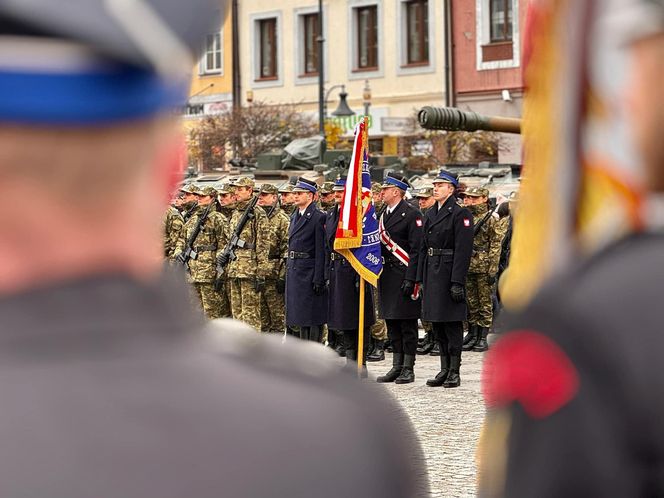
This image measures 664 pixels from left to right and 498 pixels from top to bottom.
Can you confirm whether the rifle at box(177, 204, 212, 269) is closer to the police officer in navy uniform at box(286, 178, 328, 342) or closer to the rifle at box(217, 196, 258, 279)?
the rifle at box(217, 196, 258, 279)

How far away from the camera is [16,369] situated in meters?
1.23

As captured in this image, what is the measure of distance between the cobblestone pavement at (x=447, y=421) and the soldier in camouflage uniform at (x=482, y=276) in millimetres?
1269

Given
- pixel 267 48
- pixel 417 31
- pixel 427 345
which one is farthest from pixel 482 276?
pixel 267 48

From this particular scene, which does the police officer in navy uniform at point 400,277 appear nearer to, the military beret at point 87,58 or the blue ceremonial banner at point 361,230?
the blue ceremonial banner at point 361,230

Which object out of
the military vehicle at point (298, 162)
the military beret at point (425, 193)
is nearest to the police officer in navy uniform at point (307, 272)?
the military beret at point (425, 193)

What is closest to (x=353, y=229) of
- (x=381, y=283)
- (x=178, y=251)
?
(x=381, y=283)

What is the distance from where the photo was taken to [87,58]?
1.21 metres

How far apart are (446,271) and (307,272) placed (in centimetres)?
214

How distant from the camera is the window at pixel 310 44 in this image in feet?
143

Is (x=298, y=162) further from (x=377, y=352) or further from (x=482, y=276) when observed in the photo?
(x=377, y=352)

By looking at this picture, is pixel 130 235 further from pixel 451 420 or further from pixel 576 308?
pixel 451 420

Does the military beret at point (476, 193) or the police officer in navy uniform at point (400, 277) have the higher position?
the military beret at point (476, 193)

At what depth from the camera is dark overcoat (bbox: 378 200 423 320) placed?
44.8ft

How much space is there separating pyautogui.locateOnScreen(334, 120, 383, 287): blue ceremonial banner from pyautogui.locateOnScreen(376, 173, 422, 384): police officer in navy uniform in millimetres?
245
